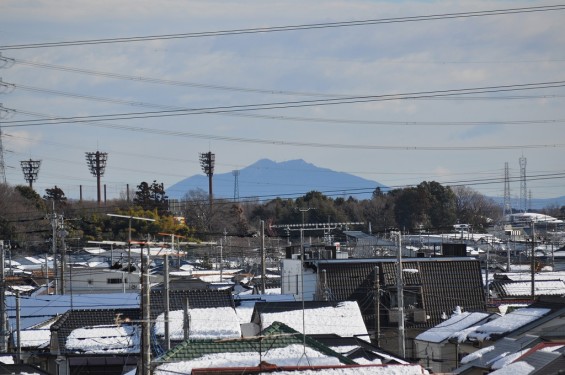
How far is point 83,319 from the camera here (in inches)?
Result: 1153

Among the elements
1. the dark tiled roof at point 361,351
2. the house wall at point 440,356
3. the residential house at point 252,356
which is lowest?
the house wall at point 440,356

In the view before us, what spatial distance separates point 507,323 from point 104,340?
10.6m

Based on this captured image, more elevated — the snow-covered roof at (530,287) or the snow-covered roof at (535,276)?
the snow-covered roof at (535,276)

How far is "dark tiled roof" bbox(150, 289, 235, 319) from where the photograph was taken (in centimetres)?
3041

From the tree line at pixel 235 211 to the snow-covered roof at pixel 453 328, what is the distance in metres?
28.6

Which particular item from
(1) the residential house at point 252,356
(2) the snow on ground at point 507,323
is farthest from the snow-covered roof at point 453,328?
(1) the residential house at point 252,356

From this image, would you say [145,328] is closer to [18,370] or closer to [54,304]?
[18,370]

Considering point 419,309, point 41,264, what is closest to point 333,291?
point 419,309

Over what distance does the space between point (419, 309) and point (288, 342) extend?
683 inches

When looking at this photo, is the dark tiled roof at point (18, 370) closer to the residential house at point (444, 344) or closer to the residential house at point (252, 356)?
the residential house at point (252, 356)

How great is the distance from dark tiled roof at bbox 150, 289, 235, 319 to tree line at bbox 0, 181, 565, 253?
25.2 m

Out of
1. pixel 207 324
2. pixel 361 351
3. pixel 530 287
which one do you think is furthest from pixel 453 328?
pixel 530 287

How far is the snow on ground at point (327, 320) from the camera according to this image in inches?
1095

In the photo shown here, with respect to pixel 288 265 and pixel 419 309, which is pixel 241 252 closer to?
pixel 288 265
